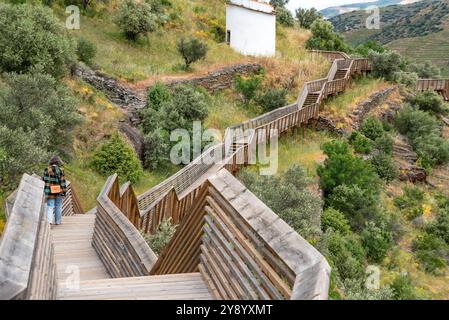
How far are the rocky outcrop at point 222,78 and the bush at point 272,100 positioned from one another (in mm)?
2323

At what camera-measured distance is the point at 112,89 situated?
2173cm

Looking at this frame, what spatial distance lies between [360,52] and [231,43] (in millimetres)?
13381

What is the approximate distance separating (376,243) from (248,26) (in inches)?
832

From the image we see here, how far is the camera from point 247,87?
2775 centimetres

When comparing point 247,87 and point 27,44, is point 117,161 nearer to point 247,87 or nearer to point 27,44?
point 27,44

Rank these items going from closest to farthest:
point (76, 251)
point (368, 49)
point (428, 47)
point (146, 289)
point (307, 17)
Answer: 1. point (146, 289)
2. point (76, 251)
3. point (368, 49)
4. point (307, 17)
5. point (428, 47)

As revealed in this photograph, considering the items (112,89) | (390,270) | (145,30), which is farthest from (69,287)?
(145,30)

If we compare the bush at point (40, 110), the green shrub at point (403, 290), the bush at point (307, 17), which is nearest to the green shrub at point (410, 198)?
the green shrub at point (403, 290)

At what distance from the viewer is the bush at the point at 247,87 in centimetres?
2784

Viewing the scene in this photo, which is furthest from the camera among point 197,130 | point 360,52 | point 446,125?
point 360,52

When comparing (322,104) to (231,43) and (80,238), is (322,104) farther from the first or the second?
(80,238)

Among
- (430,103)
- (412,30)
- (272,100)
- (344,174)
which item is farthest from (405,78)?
(412,30)

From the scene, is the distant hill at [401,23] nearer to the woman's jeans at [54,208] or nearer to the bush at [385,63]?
the bush at [385,63]

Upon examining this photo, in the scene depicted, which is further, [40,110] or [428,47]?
[428,47]
